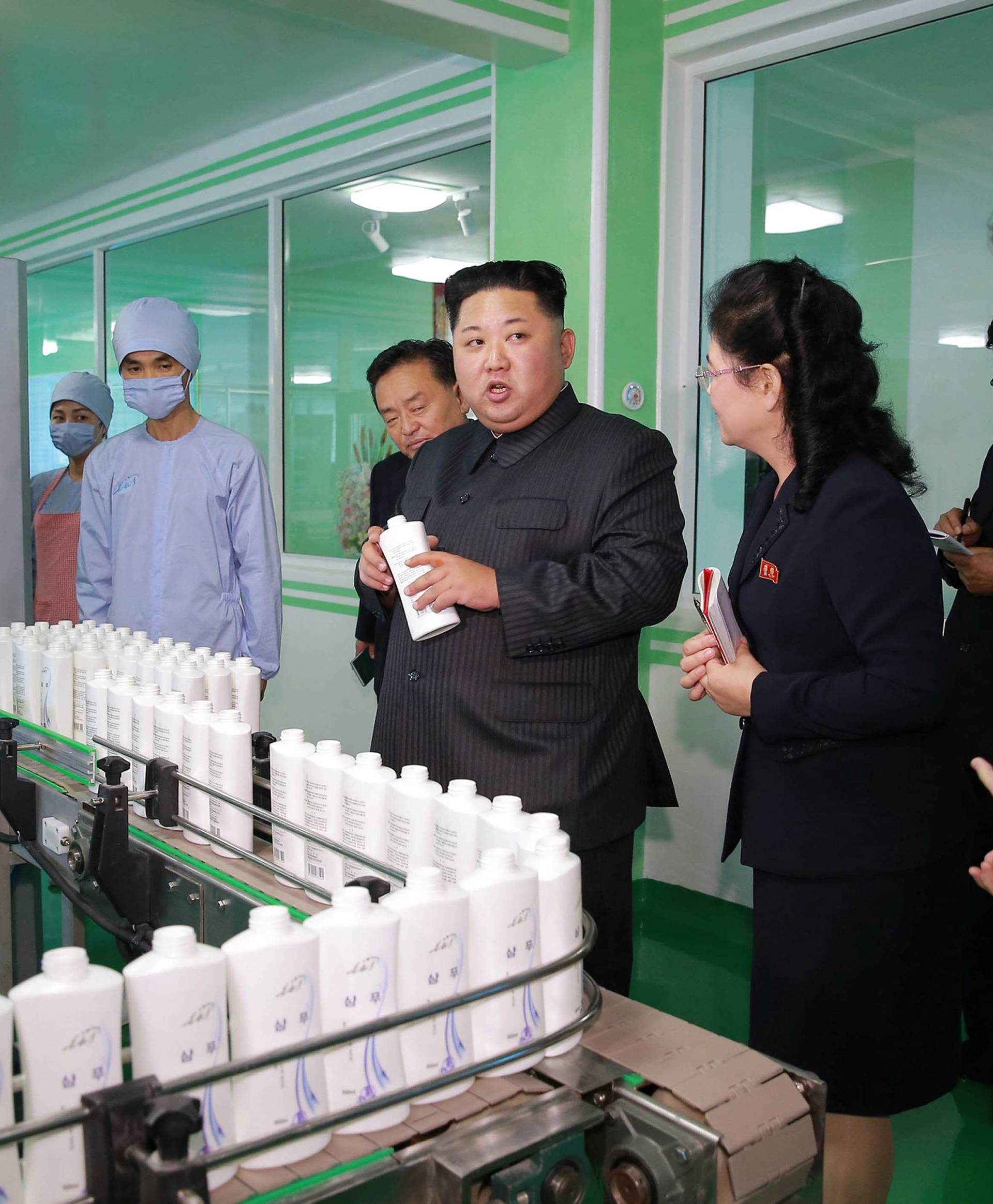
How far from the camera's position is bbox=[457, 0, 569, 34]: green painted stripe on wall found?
3.16 m

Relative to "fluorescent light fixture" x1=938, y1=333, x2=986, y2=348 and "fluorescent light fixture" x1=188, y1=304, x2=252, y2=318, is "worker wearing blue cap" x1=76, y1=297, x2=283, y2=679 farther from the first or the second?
"fluorescent light fixture" x1=188, y1=304, x2=252, y2=318

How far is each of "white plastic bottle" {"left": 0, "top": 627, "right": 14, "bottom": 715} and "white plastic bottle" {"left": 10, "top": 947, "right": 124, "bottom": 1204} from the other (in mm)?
1470

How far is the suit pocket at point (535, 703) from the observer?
190cm

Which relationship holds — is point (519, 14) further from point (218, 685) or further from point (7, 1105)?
point (7, 1105)

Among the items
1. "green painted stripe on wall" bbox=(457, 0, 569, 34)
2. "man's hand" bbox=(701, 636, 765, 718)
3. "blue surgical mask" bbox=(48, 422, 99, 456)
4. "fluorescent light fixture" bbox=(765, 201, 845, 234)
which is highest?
"green painted stripe on wall" bbox=(457, 0, 569, 34)

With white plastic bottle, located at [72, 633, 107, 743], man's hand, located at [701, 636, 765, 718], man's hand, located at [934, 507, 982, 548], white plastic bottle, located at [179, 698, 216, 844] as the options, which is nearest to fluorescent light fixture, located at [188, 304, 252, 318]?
white plastic bottle, located at [72, 633, 107, 743]

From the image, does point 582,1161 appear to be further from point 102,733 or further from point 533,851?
point 102,733

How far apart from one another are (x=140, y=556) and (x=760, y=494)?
1.76 m

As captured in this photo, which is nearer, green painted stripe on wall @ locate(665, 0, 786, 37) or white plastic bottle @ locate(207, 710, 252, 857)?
white plastic bottle @ locate(207, 710, 252, 857)

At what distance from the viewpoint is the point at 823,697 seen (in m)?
1.50

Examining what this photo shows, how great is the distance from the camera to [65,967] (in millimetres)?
853

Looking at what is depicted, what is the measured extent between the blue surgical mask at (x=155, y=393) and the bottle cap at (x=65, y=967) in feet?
7.38

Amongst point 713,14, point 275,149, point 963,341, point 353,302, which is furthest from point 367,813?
point 275,149

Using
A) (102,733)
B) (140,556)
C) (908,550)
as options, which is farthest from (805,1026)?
(140,556)
